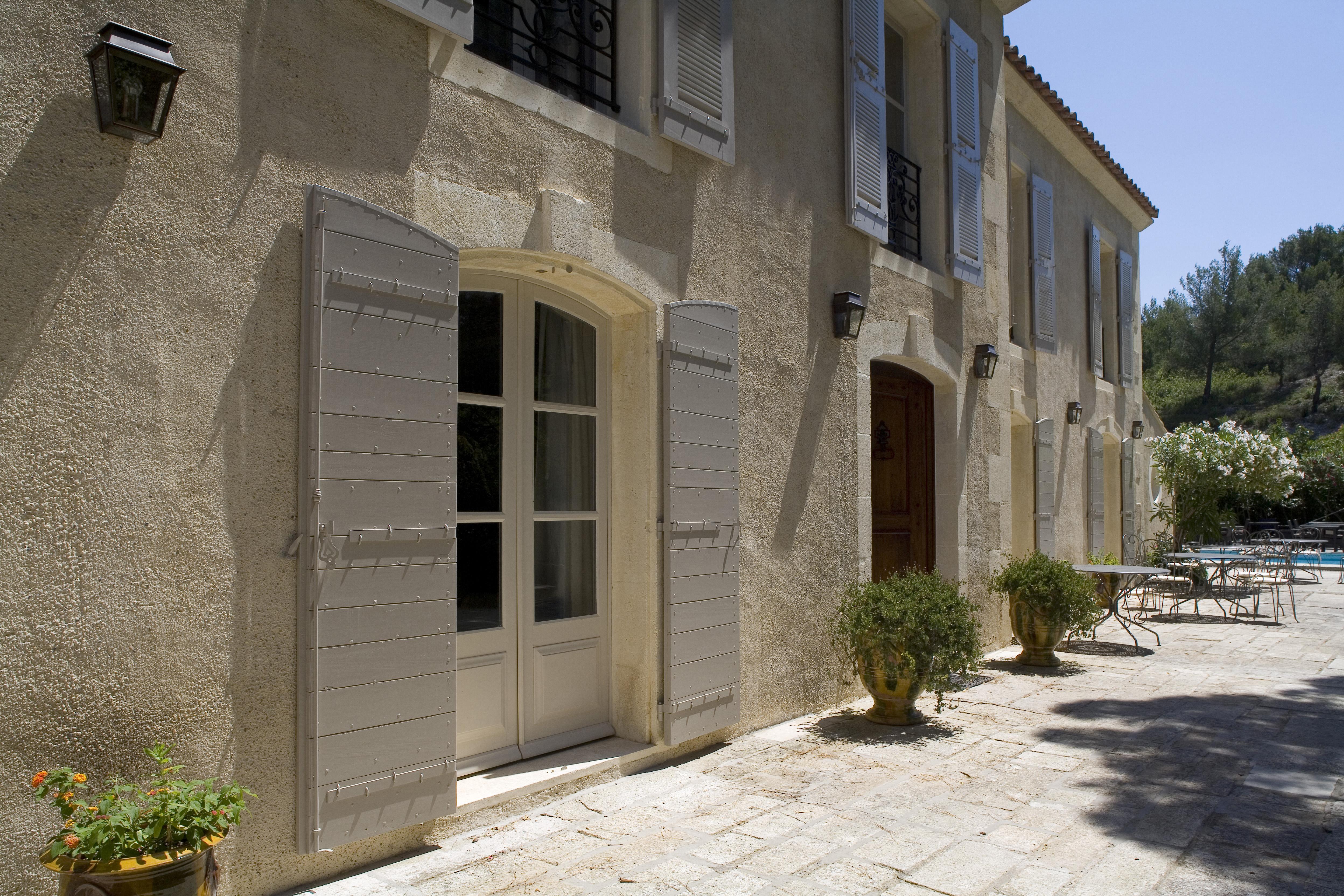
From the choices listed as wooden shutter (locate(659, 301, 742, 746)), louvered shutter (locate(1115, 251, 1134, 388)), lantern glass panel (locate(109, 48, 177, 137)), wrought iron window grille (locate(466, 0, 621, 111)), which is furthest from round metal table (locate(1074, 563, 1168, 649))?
lantern glass panel (locate(109, 48, 177, 137))

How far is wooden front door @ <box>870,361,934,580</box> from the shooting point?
705 cm

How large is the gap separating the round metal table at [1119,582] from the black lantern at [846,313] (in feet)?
10.2

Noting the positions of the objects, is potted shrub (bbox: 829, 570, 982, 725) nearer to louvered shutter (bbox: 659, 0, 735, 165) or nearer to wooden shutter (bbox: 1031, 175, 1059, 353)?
louvered shutter (bbox: 659, 0, 735, 165)

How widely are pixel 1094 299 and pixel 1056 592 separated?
18.2 feet

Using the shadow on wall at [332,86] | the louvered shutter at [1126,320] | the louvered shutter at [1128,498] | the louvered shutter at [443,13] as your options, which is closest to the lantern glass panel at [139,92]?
the shadow on wall at [332,86]

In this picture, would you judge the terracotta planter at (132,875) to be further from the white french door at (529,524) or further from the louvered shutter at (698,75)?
the louvered shutter at (698,75)

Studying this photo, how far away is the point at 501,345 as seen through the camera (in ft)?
12.8

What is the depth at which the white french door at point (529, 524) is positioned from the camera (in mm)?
3766

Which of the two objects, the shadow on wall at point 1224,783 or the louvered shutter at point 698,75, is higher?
the louvered shutter at point 698,75

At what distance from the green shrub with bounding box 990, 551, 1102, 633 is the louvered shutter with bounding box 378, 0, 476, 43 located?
536 cm

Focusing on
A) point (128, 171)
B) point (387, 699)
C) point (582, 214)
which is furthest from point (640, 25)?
point (387, 699)

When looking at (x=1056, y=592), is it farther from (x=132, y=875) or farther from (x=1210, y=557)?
(x=132, y=875)

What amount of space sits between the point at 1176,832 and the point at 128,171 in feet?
13.9

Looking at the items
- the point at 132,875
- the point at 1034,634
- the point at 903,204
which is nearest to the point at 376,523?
the point at 132,875
